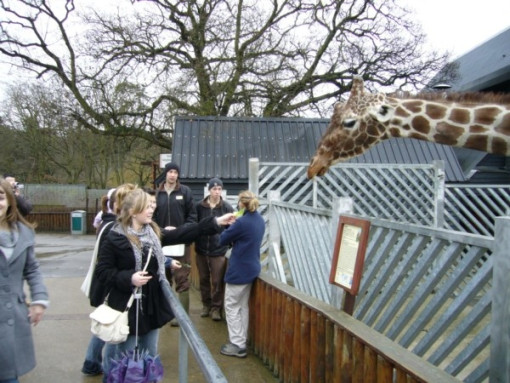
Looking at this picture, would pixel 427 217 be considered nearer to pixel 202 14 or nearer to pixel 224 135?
pixel 224 135

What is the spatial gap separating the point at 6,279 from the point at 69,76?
1694 cm

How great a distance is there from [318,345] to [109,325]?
147 centimetres

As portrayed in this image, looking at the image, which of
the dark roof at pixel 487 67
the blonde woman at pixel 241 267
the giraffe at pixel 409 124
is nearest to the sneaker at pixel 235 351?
the blonde woman at pixel 241 267

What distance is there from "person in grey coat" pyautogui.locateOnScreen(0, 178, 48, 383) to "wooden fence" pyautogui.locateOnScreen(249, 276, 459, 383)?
185cm

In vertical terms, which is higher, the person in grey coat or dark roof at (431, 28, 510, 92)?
dark roof at (431, 28, 510, 92)

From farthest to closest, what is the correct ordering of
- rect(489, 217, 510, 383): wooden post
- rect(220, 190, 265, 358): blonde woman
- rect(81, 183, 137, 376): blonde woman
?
rect(220, 190, 265, 358): blonde woman → rect(81, 183, 137, 376): blonde woman → rect(489, 217, 510, 383): wooden post

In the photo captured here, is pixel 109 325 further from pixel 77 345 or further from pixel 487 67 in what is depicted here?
pixel 487 67

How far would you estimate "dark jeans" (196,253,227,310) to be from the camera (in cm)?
558

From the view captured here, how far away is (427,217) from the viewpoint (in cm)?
800

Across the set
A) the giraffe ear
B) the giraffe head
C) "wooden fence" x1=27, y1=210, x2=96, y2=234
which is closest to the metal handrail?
the giraffe head

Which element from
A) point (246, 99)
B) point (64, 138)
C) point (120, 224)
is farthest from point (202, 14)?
point (120, 224)

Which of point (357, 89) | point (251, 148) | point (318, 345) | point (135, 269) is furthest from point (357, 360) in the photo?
point (251, 148)

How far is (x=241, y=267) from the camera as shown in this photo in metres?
4.52

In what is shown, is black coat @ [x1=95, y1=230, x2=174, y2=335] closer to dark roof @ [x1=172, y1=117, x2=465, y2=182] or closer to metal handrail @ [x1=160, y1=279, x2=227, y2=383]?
metal handrail @ [x1=160, y1=279, x2=227, y2=383]
